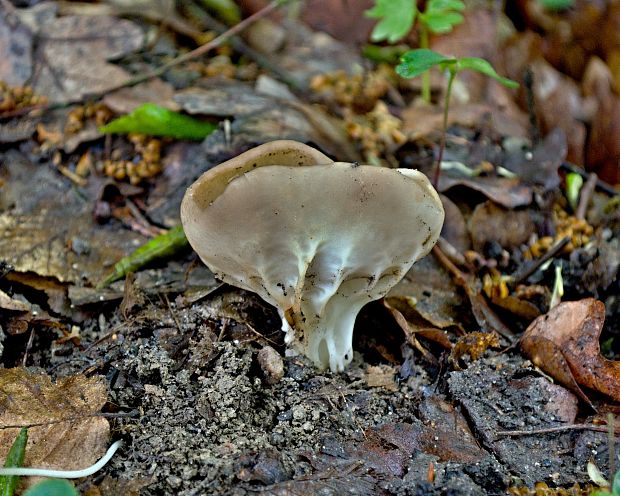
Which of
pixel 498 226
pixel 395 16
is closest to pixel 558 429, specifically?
pixel 498 226

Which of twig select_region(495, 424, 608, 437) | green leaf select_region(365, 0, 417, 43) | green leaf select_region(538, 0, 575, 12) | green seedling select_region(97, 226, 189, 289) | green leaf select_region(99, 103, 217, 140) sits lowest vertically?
twig select_region(495, 424, 608, 437)

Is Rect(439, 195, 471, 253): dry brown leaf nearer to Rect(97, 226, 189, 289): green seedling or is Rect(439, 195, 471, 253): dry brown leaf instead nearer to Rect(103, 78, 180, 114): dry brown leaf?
Rect(97, 226, 189, 289): green seedling

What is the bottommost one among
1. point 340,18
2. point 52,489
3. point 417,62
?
point 52,489

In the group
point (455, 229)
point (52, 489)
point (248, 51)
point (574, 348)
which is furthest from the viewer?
point (248, 51)

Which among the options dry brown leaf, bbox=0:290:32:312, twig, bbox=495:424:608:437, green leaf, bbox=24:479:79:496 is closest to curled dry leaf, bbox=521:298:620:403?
twig, bbox=495:424:608:437

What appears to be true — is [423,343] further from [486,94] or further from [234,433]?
[486,94]

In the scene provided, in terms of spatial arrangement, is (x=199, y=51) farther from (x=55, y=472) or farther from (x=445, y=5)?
(x=55, y=472)
